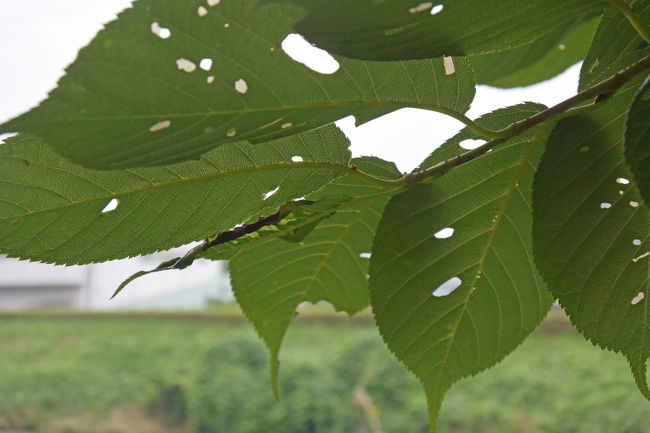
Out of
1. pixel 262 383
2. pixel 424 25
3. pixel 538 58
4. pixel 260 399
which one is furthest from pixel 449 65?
pixel 262 383

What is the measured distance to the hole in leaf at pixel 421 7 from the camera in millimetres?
164

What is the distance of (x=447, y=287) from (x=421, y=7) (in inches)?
5.8

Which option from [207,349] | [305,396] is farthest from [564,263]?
[207,349]

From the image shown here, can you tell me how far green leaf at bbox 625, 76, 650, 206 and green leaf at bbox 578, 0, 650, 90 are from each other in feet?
0.18

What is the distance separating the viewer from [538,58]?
1.18 feet

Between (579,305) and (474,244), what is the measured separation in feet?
0.17

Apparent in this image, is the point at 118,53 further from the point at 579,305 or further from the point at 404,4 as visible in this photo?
the point at 579,305

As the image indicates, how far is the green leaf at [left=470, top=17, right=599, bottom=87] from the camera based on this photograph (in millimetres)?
344

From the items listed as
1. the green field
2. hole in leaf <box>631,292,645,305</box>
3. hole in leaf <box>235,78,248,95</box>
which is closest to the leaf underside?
hole in leaf <box>631,292,645,305</box>

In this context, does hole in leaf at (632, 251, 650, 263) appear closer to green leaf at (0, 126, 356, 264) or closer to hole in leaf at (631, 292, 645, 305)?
hole in leaf at (631, 292, 645, 305)

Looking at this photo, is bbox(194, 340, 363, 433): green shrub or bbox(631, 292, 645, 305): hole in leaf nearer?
bbox(631, 292, 645, 305): hole in leaf

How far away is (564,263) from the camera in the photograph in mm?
239

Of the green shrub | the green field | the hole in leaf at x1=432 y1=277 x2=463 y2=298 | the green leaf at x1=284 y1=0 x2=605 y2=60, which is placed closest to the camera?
the green leaf at x1=284 y1=0 x2=605 y2=60

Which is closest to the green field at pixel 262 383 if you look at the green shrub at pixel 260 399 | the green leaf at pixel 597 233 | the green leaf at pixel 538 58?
the green shrub at pixel 260 399
